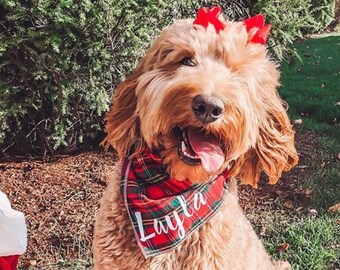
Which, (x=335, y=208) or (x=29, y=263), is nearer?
(x=29, y=263)

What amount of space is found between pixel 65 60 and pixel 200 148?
221 centimetres

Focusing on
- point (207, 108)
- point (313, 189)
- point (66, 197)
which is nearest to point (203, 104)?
point (207, 108)

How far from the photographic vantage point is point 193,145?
9.13ft

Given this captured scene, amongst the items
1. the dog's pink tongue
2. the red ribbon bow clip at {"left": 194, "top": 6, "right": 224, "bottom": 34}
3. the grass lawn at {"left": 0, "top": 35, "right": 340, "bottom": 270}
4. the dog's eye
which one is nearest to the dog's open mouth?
the dog's pink tongue

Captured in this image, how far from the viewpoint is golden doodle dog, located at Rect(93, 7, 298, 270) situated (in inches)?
106

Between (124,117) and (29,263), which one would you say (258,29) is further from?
(29,263)

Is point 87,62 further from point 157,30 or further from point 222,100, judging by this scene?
point 222,100

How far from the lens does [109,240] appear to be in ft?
10.5

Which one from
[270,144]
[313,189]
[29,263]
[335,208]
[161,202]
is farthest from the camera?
[313,189]

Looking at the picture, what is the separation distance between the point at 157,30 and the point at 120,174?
207cm

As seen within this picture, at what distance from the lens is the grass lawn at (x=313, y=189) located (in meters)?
4.73

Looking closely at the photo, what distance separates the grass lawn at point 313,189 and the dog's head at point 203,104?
1774 millimetres

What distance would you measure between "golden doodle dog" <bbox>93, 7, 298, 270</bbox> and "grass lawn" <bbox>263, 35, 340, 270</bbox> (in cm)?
128

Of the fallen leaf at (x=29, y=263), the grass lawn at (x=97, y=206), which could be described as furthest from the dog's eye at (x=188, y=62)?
the fallen leaf at (x=29, y=263)
